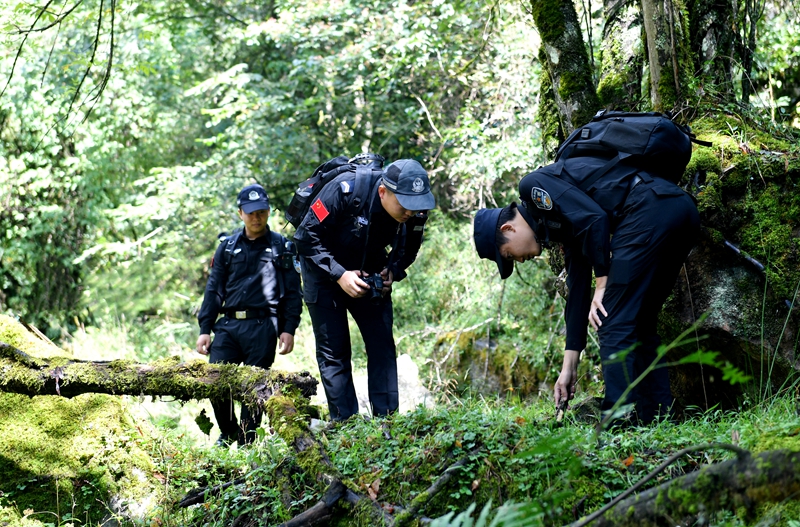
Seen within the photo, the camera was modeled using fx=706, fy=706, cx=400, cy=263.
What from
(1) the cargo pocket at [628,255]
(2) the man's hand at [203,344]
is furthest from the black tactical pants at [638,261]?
(2) the man's hand at [203,344]

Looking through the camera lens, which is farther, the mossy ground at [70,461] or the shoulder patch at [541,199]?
the mossy ground at [70,461]

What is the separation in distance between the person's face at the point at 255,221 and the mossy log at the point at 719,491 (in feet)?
15.8

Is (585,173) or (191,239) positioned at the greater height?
(585,173)

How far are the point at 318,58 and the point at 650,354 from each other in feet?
31.9

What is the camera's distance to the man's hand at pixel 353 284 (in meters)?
4.85

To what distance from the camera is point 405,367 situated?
920 cm

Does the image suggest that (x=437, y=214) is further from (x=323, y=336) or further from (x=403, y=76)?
(x=323, y=336)

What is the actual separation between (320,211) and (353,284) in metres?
0.57

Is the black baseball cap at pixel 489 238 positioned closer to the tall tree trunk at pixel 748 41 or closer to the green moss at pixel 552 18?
the green moss at pixel 552 18

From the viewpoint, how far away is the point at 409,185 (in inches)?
187

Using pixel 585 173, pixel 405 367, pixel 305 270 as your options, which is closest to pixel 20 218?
pixel 405 367

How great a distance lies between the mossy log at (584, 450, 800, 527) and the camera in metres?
1.69

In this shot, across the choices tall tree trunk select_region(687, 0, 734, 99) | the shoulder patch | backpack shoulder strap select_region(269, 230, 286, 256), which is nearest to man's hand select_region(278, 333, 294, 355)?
backpack shoulder strap select_region(269, 230, 286, 256)

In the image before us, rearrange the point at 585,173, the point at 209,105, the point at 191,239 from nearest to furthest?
the point at 585,173 < the point at 191,239 < the point at 209,105
